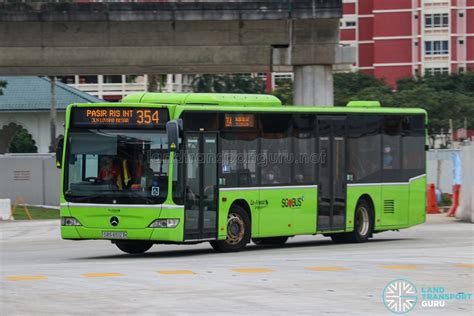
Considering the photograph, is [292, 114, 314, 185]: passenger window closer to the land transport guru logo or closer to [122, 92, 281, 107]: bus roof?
[122, 92, 281, 107]: bus roof

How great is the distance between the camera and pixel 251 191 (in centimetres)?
2295

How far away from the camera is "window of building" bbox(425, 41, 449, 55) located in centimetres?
11650

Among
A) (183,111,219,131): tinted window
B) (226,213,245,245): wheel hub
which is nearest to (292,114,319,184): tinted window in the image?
(226,213,245,245): wheel hub

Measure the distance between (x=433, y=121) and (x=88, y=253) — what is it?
5996 cm

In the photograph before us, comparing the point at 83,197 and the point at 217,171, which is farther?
the point at 217,171

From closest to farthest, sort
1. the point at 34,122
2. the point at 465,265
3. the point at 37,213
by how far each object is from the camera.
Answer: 1. the point at 465,265
2. the point at 37,213
3. the point at 34,122

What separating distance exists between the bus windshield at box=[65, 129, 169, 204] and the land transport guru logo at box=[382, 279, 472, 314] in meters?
6.07

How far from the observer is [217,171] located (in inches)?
874

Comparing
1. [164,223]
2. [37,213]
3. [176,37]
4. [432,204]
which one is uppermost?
[176,37]

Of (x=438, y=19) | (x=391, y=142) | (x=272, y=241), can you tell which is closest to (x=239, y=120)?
Result: (x=272, y=241)

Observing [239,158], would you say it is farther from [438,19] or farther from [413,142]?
[438,19]

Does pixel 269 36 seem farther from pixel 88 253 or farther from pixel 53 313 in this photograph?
pixel 53 313

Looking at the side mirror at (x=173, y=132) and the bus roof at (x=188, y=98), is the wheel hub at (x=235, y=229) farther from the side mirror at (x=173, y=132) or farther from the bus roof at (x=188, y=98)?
the side mirror at (x=173, y=132)

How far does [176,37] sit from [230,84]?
73.4 meters
